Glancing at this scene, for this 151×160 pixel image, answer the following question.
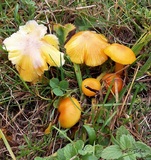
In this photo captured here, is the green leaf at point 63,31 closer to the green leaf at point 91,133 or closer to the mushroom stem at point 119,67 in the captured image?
the mushroom stem at point 119,67

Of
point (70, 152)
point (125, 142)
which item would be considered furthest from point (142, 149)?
point (70, 152)

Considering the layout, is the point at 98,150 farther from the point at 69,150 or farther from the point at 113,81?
the point at 113,81

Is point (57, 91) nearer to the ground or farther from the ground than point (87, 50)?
nearer to the ground

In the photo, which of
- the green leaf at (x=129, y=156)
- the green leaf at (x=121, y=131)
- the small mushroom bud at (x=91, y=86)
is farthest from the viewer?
the small mushroom bud at (x=91, y=86)

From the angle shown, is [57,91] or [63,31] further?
[63,31]

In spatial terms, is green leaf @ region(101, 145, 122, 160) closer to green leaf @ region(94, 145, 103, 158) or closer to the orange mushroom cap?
green leaf @ region(94, 145, 103, 158)

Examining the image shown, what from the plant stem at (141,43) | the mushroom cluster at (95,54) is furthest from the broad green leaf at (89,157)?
the plant stem at (141,43)

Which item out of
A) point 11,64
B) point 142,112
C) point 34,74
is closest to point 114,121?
point 142,112
